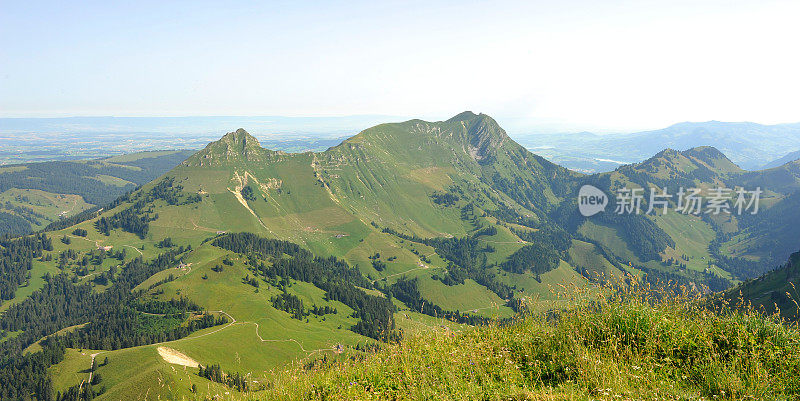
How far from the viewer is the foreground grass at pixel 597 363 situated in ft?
24.1

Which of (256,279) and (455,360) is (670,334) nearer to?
(455,360)

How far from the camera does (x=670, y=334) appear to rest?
8.73m

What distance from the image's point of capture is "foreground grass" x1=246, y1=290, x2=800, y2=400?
24.1ft

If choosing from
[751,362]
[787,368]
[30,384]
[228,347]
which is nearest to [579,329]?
[751,362]

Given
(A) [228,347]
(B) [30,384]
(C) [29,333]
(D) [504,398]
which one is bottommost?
(C) [29,333]

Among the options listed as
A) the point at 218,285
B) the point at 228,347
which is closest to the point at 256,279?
the point at 218,285

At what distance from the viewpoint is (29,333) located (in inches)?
7013

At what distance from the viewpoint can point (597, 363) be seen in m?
7.64

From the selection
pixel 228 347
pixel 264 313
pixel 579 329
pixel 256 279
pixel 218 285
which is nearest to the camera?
pixel 579 329

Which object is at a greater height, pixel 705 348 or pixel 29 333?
pixel 705 348

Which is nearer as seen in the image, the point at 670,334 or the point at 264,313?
the point at 670,334

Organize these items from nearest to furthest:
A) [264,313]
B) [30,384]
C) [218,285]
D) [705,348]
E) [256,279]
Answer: [705,348] < [30,384] < [264,313] < [218,285] < [256,279]

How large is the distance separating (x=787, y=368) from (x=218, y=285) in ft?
640

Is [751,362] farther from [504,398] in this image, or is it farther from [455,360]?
[455,360]
